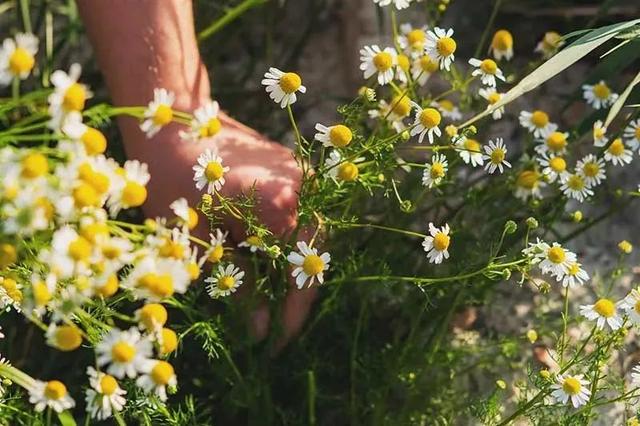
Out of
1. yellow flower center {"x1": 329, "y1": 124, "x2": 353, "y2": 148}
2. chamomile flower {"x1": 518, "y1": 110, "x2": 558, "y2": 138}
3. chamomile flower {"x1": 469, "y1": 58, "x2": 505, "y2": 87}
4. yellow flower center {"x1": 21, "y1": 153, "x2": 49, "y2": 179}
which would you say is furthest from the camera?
chamomile flower {"x1": 518, "y1": 110, "x2": 558, "y2": 138}

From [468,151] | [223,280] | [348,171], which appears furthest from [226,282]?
[468,151]

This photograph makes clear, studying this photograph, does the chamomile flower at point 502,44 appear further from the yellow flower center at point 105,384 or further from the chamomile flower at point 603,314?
the yellow flower center at point 105,384

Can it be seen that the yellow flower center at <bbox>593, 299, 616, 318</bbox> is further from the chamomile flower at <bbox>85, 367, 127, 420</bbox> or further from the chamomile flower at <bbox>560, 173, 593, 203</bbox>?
the chamomile flower at <bbox>85, 367, 127, 420</bbox>

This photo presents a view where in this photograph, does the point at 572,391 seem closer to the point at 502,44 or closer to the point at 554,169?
the point at 554,169

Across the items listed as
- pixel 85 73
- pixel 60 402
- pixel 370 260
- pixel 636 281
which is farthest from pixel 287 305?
pixel 85 73

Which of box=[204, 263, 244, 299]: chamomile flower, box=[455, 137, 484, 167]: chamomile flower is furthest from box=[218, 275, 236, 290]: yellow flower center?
box=[455, 137, 484, 167]: chamomile flower
